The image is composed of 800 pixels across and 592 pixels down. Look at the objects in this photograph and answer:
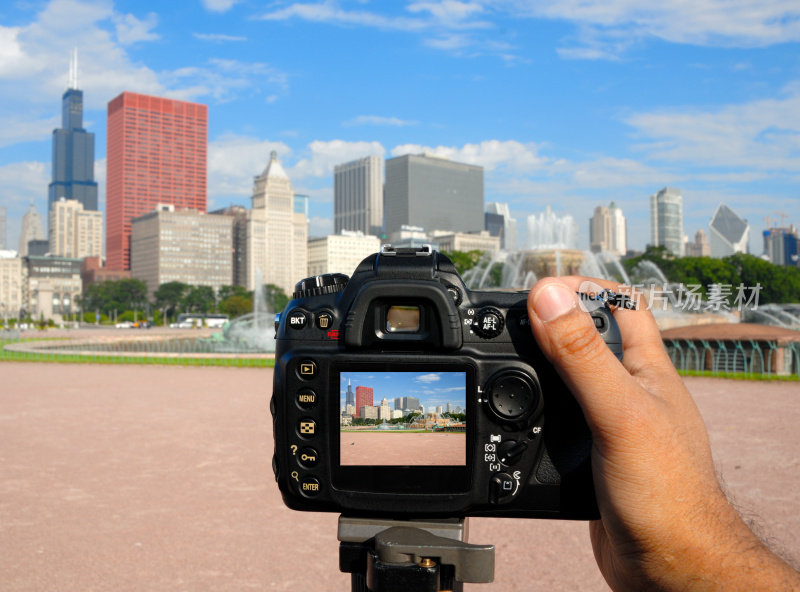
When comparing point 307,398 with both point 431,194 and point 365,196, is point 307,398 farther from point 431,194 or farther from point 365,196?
point 365,196

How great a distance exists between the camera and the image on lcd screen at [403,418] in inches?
71.2

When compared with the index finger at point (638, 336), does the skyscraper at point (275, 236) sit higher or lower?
higher

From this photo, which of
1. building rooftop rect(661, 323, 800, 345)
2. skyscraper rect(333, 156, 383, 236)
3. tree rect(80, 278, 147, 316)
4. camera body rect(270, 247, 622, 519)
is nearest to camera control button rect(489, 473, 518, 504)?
camera body rect(270, 247, 622, 519)

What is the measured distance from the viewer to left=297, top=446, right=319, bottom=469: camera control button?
1833 millimetres

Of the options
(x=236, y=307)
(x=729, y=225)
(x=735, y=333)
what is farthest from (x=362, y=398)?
(x=729, y=225)

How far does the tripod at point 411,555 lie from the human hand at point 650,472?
0.35 meters

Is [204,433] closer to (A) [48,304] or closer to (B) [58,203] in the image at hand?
(A) [48,304]

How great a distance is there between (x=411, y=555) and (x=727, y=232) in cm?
18711

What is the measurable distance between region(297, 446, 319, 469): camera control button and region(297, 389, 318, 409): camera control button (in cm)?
11

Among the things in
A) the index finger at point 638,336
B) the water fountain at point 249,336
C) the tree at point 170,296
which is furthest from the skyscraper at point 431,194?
the index finger at point 638,336

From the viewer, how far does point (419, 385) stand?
5.93 ft

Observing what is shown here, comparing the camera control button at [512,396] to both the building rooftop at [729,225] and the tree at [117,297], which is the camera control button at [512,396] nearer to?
the tree at [117,297]

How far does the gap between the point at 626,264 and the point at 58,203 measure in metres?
178

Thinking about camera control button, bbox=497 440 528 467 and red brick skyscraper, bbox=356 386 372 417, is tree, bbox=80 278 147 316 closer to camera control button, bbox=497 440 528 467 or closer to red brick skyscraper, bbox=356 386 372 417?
red brick skyscraper, bbox=356 386 372 417
